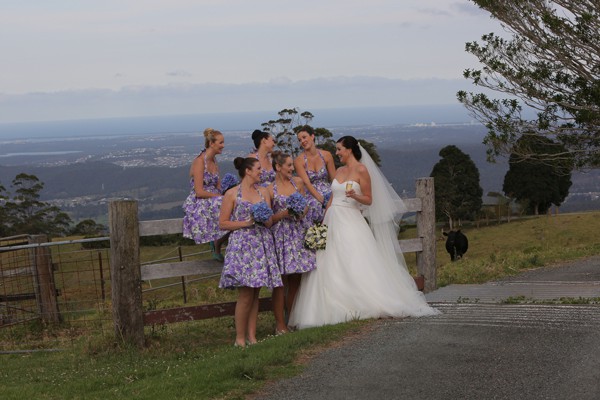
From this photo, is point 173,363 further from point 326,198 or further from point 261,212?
point 326,198

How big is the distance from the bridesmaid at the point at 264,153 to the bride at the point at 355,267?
0.94 metres

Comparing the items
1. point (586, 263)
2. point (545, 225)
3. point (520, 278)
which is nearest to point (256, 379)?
point (520, 278)

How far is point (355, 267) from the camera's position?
10.7 meters

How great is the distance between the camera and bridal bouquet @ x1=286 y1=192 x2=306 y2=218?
10.0 metres

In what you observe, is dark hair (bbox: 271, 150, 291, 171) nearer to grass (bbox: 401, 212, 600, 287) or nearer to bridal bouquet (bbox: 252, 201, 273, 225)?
bridal bouquet (bbox: 252, 201, 273, 225)

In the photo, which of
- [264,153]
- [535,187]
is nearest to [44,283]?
[264,153]

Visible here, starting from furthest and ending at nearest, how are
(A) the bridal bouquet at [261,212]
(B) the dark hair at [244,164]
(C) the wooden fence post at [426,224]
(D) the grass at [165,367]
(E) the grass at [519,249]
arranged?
(E) the grass at [519,249], (C) the wooden fence post at [426,224], (B) the dark hair at [244,164], (A) the bridal bouquet at [261,212], (D) the grass at [165,367]

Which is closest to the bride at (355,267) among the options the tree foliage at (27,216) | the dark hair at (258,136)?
the dark hair at (258,136)

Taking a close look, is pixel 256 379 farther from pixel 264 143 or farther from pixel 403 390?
pixel 264 143

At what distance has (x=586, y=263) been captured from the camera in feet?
55.2

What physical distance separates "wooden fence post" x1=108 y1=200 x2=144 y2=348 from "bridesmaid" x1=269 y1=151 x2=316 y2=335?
5.69ft

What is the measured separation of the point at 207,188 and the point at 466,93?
9.83m

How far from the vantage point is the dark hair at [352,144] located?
1100 cm

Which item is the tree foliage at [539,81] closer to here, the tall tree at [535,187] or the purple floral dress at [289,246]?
the purple floral dress at [289,246]
